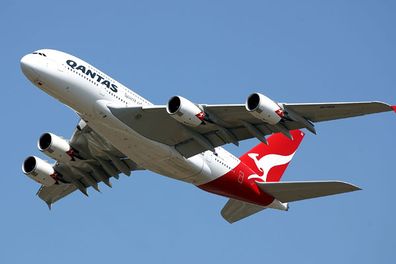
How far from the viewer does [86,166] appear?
157ft

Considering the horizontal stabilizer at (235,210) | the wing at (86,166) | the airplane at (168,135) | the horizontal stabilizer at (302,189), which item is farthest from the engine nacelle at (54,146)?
the horizontal stabilizer at (302,189)

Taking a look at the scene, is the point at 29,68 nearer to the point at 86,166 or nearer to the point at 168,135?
the point at 168,135

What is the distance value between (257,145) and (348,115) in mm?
11701

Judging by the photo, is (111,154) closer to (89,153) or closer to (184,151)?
(89,153)

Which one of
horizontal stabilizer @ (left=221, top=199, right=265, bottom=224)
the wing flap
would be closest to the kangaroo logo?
horizontal stabilizer @ (left=221, top=199, right=265, bottom=224)

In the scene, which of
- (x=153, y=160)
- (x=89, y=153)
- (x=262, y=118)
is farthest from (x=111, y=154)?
(x=262, y=118)

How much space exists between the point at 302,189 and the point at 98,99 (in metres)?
11.0

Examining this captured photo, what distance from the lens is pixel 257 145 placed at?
1946 inches

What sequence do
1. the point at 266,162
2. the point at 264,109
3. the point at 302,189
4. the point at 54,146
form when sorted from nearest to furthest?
1. the point at 264,109
2. the point at 302,189
3. the point at 54,146
4. the point at 266,162

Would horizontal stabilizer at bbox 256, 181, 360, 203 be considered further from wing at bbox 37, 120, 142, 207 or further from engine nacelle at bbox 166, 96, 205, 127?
wing at bbox 37, 120, 142, 207

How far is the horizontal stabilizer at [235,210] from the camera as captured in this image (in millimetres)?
47281

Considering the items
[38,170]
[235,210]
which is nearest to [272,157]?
[235,210]

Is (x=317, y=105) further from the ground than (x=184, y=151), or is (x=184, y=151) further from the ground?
(x=317, y=105)

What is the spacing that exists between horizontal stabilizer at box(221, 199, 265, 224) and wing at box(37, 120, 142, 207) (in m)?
5.16
